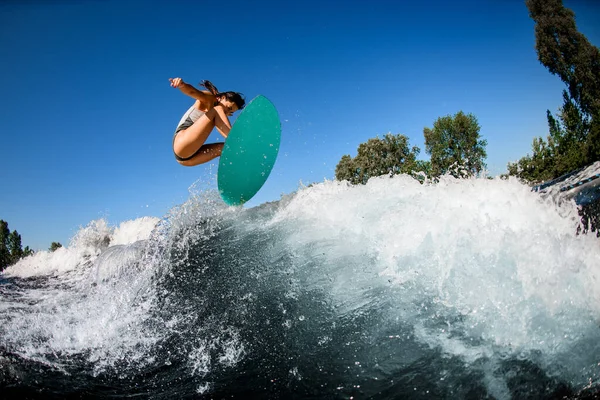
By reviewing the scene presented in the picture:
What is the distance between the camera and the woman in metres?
5.28

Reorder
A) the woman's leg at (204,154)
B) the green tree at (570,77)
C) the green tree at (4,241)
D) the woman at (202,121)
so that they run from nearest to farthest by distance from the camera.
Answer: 1. the woman at (202,121)
2. the woman's leg at (204,154)
3. the green tree at (570,77)
4. the green tree at (4,241)

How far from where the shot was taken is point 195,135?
17.4 feet

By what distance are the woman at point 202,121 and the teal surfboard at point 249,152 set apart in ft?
0.99

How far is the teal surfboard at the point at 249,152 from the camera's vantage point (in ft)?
17.4

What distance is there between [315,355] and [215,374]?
0.85m

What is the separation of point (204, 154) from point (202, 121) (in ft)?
2.12

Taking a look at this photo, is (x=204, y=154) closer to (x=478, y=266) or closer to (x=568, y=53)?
(x=478, y=266)

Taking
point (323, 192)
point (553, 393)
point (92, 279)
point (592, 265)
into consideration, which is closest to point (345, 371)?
point (553, 393)

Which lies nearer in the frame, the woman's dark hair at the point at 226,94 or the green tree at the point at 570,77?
the woman's dark hair at the point at 226,94

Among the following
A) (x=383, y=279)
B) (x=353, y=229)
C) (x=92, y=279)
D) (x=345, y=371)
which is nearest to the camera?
(x=345, y=371)

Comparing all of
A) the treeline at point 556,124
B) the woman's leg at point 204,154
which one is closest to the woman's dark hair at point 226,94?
the woman's leg at point 204,154

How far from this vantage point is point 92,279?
16.9 ft

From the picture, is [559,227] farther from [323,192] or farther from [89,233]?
[89,233]

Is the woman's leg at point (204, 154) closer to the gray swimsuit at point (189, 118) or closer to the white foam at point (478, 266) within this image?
the gray swimsuit at point (189, 118)
